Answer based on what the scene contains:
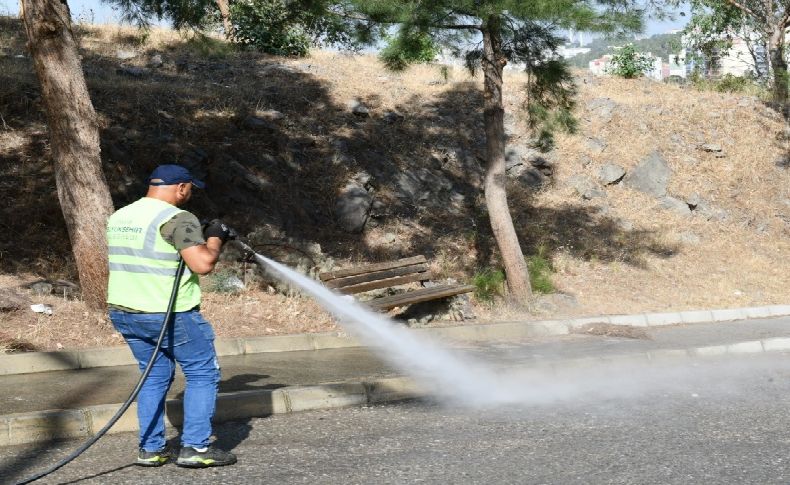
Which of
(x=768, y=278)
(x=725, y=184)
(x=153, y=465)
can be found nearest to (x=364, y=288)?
(x=153, y=465)

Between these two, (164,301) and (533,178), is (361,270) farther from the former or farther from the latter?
(533,178)

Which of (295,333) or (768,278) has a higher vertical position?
(295,333)

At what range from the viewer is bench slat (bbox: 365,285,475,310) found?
37.4 feet

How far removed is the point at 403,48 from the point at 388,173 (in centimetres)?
548

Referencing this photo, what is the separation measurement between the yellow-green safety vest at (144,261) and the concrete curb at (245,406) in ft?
4.49

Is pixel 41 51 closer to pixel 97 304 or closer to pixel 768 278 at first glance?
pixel 97 304

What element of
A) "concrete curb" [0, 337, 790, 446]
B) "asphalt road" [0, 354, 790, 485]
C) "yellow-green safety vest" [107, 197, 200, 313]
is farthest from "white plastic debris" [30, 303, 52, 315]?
"yellow-green safety vest" [107, 197, 200, 313]

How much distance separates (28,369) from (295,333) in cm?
312

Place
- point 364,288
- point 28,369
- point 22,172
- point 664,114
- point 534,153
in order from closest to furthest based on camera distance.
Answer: point 28,369
point 364,288
point 22,172
point 534,153
point 664,114

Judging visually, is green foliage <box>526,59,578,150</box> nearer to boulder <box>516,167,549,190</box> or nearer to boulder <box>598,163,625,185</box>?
boulder <box>516,167,549,190</box>

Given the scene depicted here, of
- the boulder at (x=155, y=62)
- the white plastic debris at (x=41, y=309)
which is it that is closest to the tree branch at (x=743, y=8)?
the boulder at (x=155, y=62)

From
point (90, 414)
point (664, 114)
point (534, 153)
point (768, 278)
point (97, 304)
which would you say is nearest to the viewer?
point (90, 414)

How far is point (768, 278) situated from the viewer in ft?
55.1

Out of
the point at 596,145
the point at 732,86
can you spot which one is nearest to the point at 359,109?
the point at 596,145
